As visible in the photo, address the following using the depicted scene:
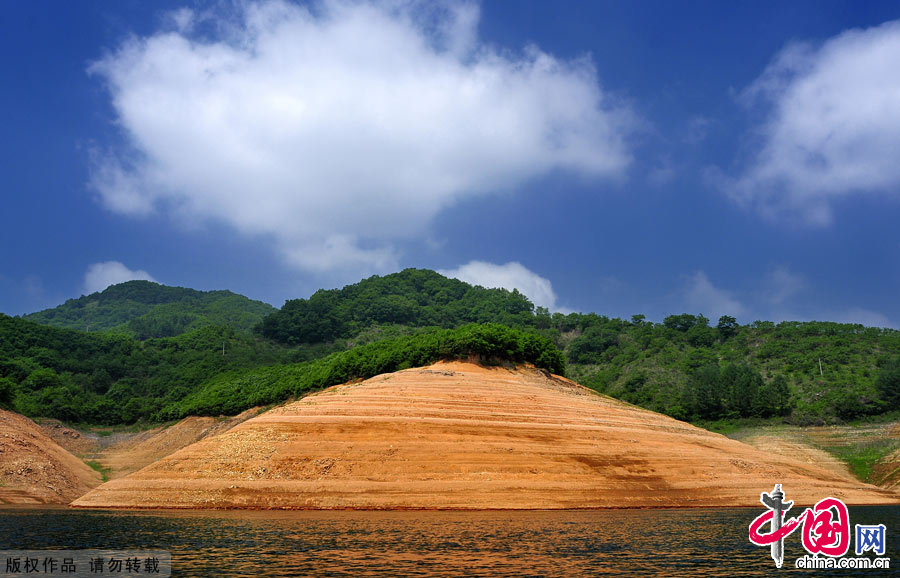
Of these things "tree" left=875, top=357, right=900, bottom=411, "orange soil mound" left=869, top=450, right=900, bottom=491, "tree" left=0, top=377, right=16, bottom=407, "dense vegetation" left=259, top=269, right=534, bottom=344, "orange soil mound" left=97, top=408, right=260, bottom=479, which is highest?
"dense vegetation" left=259, top=269, right=534, bottom=344

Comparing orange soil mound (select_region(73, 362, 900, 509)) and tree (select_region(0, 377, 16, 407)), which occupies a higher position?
tree (select_region(0, 377, 16, 407))

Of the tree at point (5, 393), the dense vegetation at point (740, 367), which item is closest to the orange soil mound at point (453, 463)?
the dense vegetation at point (740, 367)

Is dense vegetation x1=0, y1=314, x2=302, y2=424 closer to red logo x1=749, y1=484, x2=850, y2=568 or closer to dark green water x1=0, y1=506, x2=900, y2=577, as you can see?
dark green water x1=0, y1=506, x2=900, y2=577

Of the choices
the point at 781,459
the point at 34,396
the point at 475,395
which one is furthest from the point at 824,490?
the point at 34,396

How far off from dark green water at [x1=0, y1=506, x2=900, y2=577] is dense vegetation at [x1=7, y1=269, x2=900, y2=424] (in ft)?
109

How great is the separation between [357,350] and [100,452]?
116 ft

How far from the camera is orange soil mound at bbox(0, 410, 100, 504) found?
1661 inches

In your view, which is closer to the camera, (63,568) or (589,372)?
(63,568)

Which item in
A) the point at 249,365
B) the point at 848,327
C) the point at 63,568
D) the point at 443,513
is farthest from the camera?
the point at 848,327

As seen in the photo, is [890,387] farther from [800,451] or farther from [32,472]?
[32,472]

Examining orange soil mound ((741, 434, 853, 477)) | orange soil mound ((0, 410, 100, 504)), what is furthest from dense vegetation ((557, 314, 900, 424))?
orange soil mound ((0, 410, 100, 504))

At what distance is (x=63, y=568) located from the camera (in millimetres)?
17562

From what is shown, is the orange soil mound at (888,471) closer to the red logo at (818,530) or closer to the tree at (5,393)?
the red logo at (818,530)

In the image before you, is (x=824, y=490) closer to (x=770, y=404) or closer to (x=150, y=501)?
(x=770, y=404)
